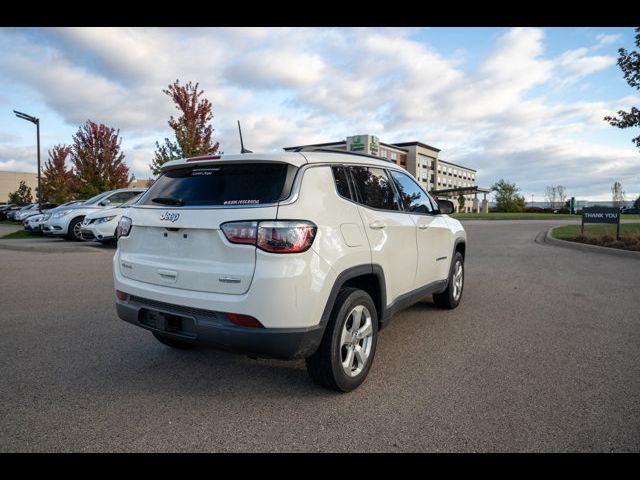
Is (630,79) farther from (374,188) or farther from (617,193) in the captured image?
(617,193)

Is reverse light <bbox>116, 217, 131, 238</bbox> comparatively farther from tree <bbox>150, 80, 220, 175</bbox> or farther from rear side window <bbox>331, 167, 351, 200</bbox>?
tree <bbox>150, 80, 220, 175</bbox>

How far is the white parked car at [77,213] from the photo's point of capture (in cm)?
1313

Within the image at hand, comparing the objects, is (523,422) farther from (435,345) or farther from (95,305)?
(95,305)

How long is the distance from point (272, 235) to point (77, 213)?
13.3 metres

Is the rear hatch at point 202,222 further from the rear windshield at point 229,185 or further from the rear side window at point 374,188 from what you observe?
the rear side window at point 374,188

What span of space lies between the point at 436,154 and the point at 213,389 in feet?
337

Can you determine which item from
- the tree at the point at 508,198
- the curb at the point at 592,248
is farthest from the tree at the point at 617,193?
the curb at the point at 592,248

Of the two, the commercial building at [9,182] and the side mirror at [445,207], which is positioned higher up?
the commercial building at [9,182]

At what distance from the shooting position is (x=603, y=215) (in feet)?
42.4

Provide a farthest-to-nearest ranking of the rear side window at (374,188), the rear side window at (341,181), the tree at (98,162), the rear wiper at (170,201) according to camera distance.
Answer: the tree at (98,162)
the rear side window at (374,188)
the rear side window at (341,181)
the rear wiper at (170,201)

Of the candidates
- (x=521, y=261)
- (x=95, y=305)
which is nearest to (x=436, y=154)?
(x=521, y=261)

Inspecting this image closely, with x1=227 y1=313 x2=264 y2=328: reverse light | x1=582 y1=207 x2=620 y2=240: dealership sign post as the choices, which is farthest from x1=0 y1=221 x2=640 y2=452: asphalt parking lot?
x1=582 y1=207 x2=620 y2=240: dealership sign post

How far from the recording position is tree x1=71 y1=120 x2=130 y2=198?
23562mm

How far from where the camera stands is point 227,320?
8.71 ft
